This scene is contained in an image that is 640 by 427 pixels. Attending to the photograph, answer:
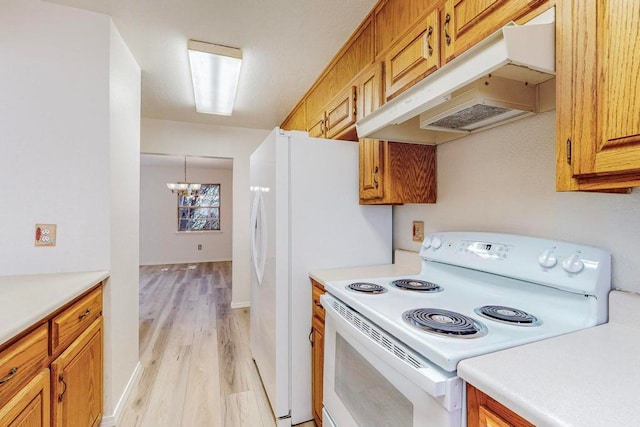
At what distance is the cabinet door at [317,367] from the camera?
1.58 metres

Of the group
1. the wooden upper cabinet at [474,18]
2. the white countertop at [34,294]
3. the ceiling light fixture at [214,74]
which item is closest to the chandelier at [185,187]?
the ceiling light fixture at [214,74]

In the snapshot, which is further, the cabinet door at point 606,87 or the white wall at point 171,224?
the white wall at point 171,224

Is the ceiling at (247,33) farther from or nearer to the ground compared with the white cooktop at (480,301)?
farther from the ground

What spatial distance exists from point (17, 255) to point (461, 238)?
88.0 inches

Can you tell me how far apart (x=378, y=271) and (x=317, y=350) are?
1.81 ft

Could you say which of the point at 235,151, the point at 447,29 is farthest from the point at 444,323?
the point at 235,151

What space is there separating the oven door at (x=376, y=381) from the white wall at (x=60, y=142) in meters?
1.34

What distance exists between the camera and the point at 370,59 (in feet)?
5.63

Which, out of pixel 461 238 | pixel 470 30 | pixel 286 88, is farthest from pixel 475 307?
pixel 286 88

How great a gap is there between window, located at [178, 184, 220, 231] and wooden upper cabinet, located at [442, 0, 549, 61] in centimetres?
723

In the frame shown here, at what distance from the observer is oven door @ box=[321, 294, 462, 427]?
71 cm

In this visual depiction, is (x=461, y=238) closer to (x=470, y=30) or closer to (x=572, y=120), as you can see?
(x=572, y=120)

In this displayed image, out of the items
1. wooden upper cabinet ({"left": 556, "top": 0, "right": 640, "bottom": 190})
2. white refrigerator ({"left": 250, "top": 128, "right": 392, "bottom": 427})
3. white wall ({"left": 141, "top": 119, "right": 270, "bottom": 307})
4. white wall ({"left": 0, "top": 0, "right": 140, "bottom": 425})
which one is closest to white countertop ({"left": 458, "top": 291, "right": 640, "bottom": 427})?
wooden upper cabinet ({"left": 556, "top": 0, "right": 640, "bottom": 190})

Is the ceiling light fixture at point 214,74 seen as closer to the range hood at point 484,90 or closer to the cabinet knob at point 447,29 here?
the range hood at point 484,90
